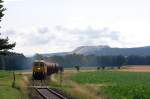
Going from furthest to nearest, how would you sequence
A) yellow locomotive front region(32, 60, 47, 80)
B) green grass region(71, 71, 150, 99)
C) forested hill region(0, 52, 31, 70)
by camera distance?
forested hill region(0, 52, 31, 70) < yellow locomotive front region(32, 60, 47, 80) < green grass region(71, 71, 150, 99)

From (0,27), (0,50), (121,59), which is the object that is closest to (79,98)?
(0,27)

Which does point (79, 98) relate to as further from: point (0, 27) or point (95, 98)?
point (0, 27)

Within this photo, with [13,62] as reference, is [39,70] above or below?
below

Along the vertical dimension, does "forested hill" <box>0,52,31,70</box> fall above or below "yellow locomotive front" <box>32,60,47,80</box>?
above

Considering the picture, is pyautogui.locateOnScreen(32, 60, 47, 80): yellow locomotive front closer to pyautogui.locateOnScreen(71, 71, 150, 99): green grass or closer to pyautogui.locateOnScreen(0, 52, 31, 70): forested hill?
pyautogui.locateOnScreen(71, 71, 150, 99): green grass

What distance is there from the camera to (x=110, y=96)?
34.4 m

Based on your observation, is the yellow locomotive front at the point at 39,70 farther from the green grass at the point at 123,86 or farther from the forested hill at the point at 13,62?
the forested hill at the point at 13,62

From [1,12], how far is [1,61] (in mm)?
85395

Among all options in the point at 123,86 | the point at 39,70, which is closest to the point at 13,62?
the point at 39,70

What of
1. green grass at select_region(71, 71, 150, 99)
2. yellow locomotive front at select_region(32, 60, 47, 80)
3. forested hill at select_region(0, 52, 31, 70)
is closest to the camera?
green grass at select_region(71, 71, 150, 99)

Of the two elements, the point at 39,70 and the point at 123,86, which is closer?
the point at 123,86

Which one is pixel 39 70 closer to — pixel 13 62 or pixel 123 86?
pixel 123 86

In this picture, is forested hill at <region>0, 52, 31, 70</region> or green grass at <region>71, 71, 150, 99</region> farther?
forested hill at <region>0, 52, 31, 70</region>

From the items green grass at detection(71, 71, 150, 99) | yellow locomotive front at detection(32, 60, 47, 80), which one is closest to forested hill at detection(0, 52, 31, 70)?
yellow locomotive front at detection(32, 60, 47, 80)
